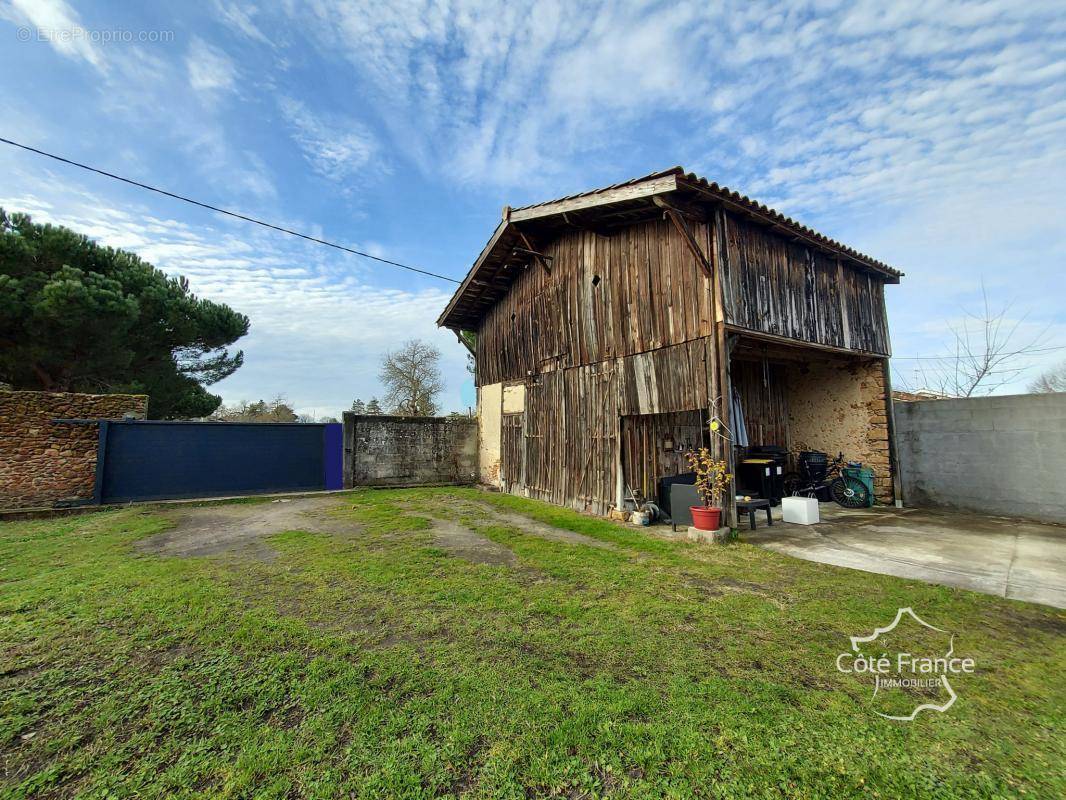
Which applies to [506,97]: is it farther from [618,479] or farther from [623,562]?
[623,562]

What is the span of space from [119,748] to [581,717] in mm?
2044

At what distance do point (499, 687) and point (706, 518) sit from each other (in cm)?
399

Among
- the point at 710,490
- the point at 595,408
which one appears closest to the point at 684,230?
the point at 595,408

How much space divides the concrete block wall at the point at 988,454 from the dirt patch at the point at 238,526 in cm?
1066

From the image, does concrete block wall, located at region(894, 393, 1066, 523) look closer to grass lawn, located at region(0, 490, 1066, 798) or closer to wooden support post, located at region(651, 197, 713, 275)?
grass lawn, located at region(0, 490, 1066, 798)

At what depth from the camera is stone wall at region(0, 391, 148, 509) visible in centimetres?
782

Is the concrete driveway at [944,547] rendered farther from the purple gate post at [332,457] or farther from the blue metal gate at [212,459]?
the blue metal gate at [212,459]

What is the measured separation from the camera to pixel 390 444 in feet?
37.7

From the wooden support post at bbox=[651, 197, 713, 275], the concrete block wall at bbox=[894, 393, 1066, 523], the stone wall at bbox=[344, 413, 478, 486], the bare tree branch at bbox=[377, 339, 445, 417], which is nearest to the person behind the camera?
the wooden support post at bbox=[651, 197, 713, 275]

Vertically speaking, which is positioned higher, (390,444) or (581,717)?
(390,444)

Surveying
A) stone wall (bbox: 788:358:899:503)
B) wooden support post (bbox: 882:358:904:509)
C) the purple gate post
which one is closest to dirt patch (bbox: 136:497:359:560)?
the purple gate post

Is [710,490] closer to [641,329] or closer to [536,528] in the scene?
[536,528]

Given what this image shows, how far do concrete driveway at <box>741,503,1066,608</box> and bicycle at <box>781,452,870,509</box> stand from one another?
76 centimetres

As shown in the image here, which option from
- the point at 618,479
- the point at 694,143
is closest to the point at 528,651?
the point at 618,479
